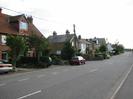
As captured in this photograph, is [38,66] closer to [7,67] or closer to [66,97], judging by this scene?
[7,67]

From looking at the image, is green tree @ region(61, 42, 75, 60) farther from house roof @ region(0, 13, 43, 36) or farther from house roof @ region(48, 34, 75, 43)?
house roof @ region(48, 34, 75, 43)

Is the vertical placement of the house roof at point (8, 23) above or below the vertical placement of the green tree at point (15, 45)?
above

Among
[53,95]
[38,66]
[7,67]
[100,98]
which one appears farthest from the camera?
[38,66]

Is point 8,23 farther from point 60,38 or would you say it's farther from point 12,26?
point 60,38

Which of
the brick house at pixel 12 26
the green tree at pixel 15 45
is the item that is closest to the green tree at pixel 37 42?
the brick house at pixel 12 26

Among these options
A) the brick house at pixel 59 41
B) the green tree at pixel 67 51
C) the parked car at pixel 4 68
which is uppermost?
the brick house at pixel 59 41

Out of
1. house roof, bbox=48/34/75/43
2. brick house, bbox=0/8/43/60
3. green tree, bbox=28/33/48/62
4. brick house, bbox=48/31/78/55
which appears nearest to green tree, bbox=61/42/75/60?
brick house, bbox=0/8/43/60

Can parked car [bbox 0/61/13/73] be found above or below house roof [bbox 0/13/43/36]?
below

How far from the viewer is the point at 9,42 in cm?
3086

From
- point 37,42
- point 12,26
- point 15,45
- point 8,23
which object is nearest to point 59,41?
point 8,23

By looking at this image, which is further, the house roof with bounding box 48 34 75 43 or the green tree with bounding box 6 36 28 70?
the house roof with bounding box 48 34 75 43

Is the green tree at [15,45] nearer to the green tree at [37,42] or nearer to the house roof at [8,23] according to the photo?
the green tree at [37,42]

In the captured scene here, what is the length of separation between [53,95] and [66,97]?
772 mm

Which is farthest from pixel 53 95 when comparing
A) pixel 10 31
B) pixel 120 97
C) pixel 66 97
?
pixel 10 31
